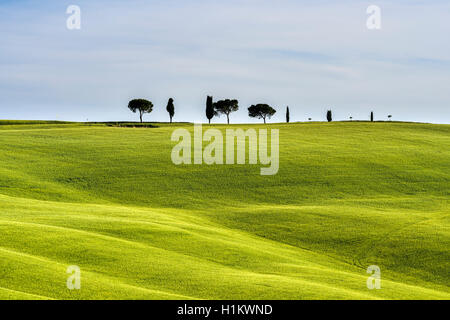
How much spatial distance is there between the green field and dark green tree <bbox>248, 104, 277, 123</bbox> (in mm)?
60733

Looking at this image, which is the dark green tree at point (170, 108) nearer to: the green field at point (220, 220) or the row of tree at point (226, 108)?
the row of tree at point (226, 108)

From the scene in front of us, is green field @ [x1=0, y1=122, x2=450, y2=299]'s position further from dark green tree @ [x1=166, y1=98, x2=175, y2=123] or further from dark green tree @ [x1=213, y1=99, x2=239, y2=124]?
dark green tree @ [x1=213, y1=99, x2=239, y2=124]

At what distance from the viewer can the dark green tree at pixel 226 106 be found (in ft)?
373

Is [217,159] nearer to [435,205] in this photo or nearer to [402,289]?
[435,205]

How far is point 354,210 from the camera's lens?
31094 millimetres

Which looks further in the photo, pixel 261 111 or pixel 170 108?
pixel 261 111

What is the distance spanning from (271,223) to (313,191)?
369 inches

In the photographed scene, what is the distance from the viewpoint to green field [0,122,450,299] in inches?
657

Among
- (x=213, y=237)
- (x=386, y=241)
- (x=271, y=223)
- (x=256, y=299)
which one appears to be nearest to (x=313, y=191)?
(x=271, y=223)

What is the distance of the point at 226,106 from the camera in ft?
373

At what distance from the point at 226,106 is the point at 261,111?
7.58m

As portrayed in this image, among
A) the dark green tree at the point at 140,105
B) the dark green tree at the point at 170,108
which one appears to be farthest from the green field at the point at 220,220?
the dark green tree at the point at 140,105

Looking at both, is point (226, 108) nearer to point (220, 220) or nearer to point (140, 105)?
point (140, 105)

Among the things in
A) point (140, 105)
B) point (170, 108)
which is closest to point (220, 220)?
point (170, 108)
